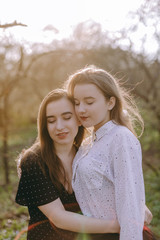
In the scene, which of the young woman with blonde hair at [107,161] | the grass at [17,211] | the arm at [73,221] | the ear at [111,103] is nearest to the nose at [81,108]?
the young woman with blonde hair at [107,161]

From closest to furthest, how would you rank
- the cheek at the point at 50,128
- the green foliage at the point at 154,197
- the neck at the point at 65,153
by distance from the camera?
the cheek at the point at 50,128 < the neck at the point at 65,153 < the green foliage at the point at 154,197

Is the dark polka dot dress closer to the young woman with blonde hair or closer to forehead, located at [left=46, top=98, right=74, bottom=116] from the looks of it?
the young woman with blonde hair

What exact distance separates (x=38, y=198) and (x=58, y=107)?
81cm

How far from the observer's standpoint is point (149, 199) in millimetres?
6055

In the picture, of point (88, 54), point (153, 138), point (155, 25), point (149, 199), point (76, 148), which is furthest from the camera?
point (153, 138)

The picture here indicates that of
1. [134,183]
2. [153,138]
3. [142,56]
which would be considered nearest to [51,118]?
[134,183]

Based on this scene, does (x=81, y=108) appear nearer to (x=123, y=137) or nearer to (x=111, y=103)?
(x=111, y=103)

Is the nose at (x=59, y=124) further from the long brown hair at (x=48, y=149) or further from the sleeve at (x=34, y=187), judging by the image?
the sleeve at (x=34, y=187)

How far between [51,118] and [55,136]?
0.17 m

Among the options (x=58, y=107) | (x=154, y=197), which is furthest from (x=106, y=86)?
(x=154, y=197)

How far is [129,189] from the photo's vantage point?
86.4 inches

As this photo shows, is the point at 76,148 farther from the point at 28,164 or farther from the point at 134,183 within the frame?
the point at 134,183

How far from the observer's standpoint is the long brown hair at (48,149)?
8.66 feet

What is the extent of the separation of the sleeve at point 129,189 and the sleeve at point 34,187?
1.94 ft
